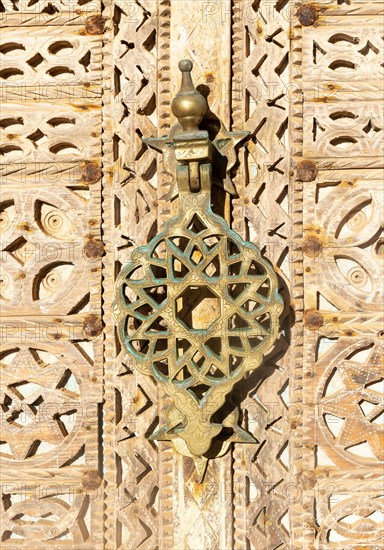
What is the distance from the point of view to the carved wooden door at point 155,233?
1.37 metres

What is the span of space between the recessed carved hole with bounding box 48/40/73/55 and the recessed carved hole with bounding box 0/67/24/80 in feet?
0.32

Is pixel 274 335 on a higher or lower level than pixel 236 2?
lower

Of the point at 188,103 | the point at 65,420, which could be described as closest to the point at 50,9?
the point at 188,103

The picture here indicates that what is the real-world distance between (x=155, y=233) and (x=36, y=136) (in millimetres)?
406

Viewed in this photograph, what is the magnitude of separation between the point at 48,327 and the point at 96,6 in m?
0.83

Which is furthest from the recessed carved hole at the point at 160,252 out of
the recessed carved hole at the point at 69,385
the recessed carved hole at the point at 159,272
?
the recessed carved hole at the point at 69,385

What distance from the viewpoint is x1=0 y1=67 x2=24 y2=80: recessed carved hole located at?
56.6 inches

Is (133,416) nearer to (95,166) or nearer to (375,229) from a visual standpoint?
(95,166)

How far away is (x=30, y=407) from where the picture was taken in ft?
4.66

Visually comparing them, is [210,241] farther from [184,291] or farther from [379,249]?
[379,249]

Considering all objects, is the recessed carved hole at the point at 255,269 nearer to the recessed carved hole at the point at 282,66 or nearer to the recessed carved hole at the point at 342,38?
the recessed carved hole at the point at 282,66

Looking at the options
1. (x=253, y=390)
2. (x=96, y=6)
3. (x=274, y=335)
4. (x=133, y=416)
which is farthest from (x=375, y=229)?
(x=96, y=6)

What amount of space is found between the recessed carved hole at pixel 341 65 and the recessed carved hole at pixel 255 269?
54 cm

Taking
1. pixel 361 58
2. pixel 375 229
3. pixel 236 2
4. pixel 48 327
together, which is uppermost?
pixel 236 2
